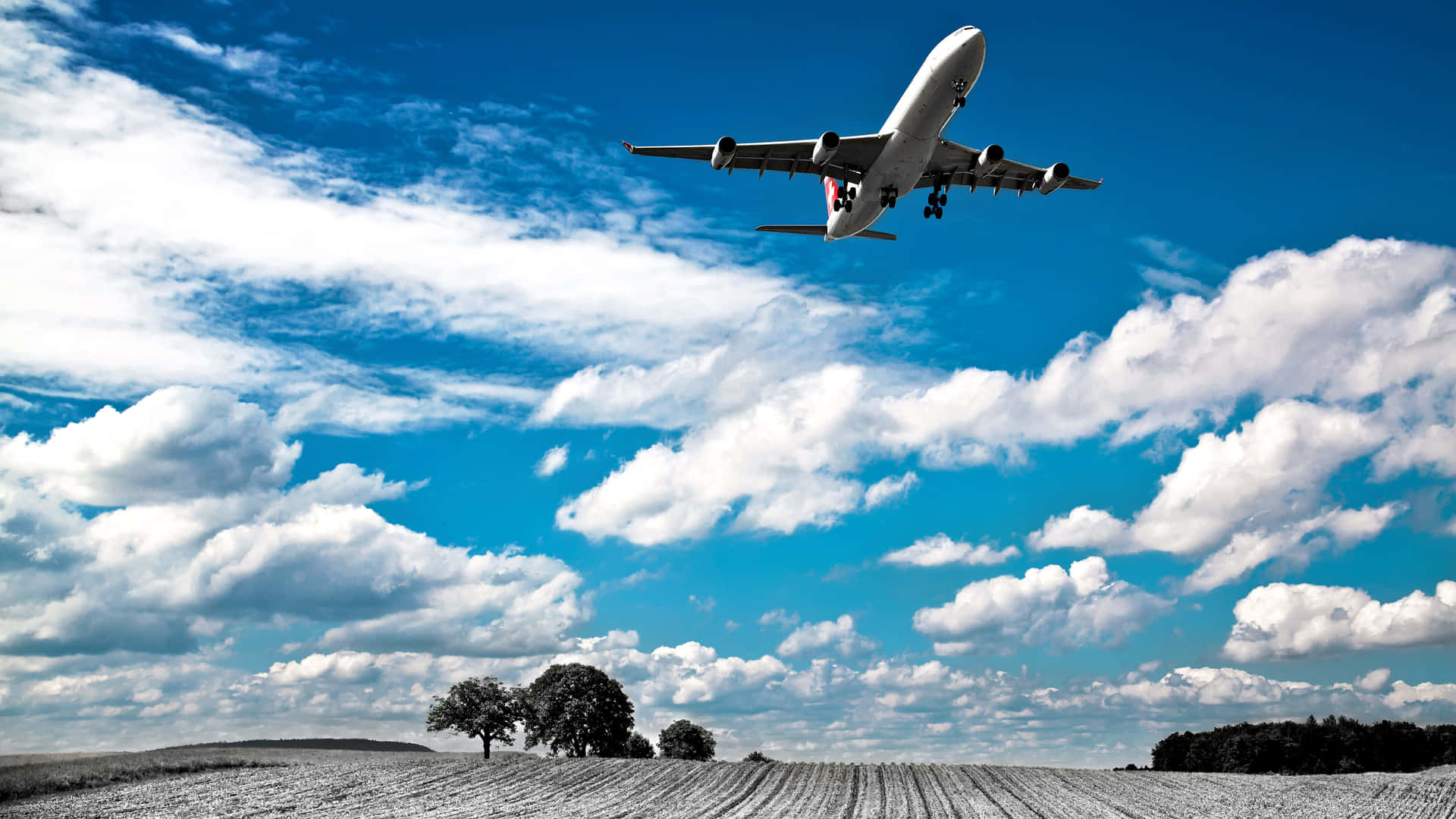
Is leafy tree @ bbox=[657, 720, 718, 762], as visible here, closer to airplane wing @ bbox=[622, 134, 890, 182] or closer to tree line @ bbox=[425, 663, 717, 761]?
tree line @ bbox=[425, 663, 717, 761]

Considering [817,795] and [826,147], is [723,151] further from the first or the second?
[817,795]

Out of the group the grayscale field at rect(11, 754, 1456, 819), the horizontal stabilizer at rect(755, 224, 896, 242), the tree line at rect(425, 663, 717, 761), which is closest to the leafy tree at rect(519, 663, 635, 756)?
the tree line at rect(425, 663, 717, 761)

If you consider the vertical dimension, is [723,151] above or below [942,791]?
above

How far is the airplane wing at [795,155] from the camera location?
1647 inches

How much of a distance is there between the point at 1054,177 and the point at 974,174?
12.2 feet

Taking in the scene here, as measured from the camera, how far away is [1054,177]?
151 feet

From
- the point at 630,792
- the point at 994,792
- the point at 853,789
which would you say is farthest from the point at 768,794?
the point at 994,792

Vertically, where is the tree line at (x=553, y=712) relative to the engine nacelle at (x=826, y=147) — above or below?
below

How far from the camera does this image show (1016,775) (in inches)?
2766

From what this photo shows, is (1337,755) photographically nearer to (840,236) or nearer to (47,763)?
(840,236)

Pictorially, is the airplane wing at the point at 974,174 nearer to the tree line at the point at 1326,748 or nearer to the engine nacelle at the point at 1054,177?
the engine nacelle at the point at 1054,177

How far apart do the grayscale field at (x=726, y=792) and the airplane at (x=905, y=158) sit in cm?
3031

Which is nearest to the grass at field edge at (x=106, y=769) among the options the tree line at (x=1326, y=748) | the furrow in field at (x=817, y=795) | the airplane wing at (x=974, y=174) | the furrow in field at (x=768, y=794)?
the furrow in field at (x=768, y=794)

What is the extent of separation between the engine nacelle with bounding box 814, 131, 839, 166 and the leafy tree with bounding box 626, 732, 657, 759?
76676 millimetres
